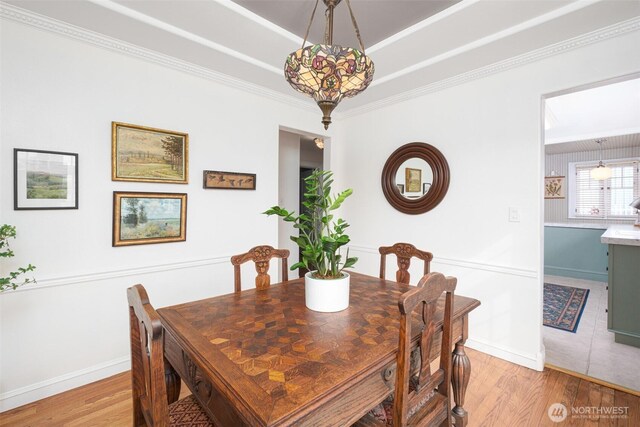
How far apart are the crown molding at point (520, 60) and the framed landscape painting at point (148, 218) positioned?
2534 mm

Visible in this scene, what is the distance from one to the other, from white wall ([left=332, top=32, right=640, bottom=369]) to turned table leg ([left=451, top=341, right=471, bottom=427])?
1.19 meters

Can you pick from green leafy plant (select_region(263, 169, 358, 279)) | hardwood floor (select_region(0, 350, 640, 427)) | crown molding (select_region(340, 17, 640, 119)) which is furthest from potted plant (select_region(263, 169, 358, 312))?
crown molding (select_region(340, 17, 640, 119))

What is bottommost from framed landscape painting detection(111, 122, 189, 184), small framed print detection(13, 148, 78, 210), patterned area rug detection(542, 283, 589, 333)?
patterned area rug detection(542, 283, 589, 333)

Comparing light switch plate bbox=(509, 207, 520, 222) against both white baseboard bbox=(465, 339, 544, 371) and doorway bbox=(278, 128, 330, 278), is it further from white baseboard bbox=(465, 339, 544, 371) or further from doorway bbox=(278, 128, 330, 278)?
doorway bbox=(278, 128, 330, 278)

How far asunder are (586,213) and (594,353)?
5258 mm

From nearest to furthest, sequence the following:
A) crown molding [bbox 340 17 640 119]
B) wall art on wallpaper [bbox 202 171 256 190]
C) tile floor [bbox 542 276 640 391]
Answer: crown molding [bbox 340 17 640 119]
tile floor [bbox 542 276 640 391]
wall art on wallpaper [bbox 202 171 256 190]

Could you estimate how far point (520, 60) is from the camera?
7.99ft

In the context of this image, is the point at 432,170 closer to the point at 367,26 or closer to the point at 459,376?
the point at 367,26

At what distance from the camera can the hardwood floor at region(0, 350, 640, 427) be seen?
179 centimetres

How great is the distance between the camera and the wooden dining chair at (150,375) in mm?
840

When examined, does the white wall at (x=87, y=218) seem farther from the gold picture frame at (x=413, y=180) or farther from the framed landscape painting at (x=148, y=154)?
the gold picture frame at (x=413, y=180)

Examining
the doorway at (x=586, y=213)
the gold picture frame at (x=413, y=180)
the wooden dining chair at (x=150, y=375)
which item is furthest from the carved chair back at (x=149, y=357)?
the doorway at (x=586, y=213)

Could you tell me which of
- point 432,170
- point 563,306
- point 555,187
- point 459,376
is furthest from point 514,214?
point 555,187

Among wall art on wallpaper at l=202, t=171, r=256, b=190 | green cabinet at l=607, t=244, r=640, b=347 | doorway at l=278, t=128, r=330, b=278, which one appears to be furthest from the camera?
doorway at l=278, t=128, r=330, b=278
